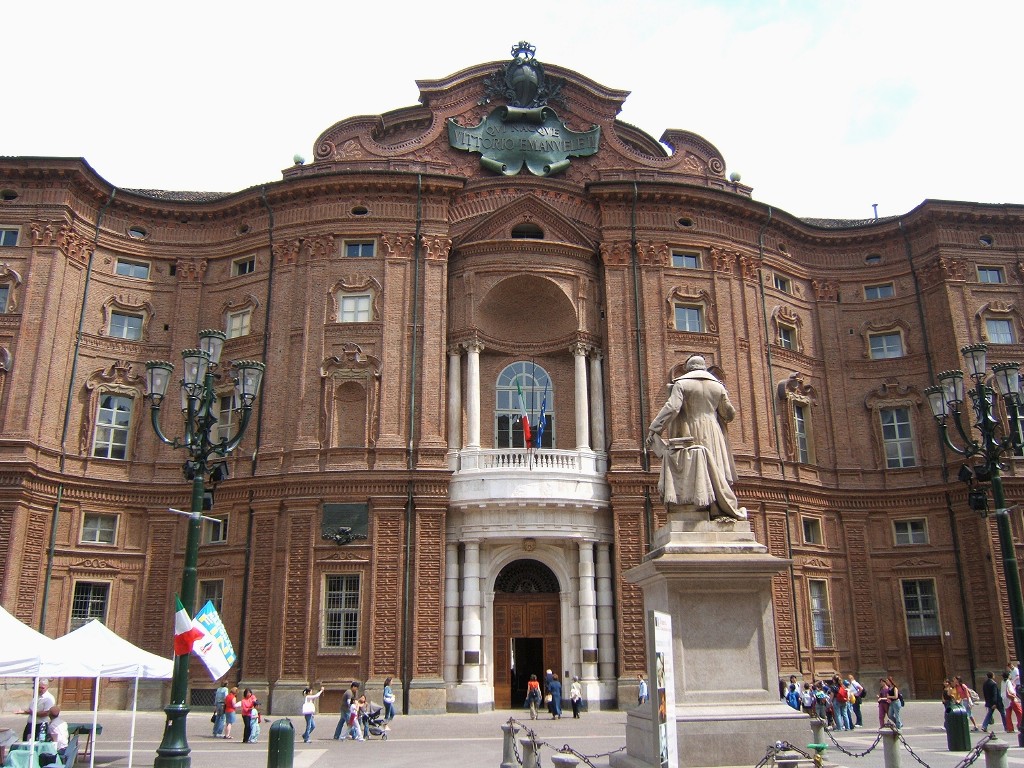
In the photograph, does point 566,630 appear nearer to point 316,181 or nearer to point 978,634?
point 978,634

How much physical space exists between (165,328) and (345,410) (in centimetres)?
858

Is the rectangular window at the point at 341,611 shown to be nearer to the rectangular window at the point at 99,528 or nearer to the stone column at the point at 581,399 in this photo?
the rectangular window at the point at 99,528

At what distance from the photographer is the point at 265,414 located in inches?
1276

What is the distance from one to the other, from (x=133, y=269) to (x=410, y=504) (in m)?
15.0

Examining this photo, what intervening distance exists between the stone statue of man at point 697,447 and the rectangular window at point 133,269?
89.7 feet

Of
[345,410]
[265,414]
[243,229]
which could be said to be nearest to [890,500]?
[345,410]

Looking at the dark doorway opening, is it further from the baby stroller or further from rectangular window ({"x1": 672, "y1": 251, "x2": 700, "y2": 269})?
rectangular window ({"x1": 672, "y1": 251, "x2": 700, "y2": 269})

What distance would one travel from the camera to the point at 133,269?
116 ft

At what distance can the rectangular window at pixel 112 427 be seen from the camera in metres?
32.7

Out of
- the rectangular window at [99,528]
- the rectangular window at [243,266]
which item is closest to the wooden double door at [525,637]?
the rectangular window at [99,528]

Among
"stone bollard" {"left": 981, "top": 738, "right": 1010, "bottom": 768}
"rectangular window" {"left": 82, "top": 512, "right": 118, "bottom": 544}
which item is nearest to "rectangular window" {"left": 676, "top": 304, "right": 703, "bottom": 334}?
"rectangular window" {"left": 82, "top": 512, "right": 118, "bottom": 544}

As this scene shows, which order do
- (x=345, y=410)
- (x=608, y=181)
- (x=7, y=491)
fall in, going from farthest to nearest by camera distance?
(x=608, y=181) → (x=345, y=410) → (x=7, y=491)

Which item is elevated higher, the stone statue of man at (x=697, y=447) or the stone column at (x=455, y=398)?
the stone column at (x=455, y=398)

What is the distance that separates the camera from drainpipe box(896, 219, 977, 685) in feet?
107
